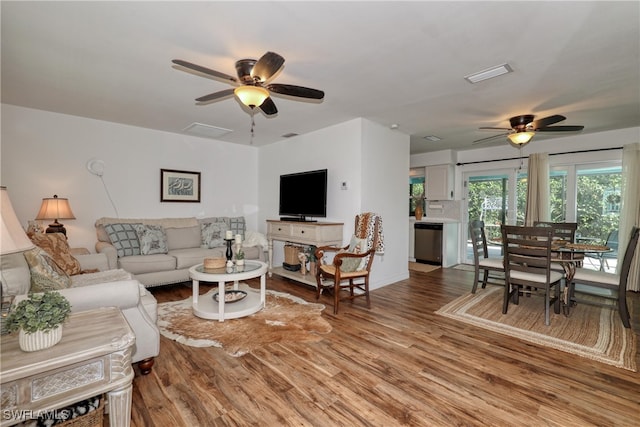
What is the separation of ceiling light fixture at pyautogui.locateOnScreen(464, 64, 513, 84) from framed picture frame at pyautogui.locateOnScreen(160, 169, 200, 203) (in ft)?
14.4

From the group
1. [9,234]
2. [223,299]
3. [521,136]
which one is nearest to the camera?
[9,234]

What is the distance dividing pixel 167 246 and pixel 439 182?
17.8 ft

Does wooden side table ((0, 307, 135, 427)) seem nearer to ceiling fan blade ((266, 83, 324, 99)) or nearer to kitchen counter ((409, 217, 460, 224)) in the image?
ceiling fan blade ((266, 83, 324, 99))

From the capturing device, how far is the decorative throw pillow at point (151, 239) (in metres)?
4.01

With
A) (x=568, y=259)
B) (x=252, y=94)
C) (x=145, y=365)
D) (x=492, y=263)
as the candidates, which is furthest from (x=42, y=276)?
(x=568, y=259)

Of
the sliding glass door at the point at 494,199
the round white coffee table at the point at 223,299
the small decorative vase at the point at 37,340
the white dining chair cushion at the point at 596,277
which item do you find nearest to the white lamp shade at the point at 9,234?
the small decorative vase at the point at 37,340

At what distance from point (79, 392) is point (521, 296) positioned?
15.0 ft

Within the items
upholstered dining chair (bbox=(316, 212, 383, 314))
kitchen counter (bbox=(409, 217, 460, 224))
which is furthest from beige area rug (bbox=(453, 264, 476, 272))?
upholstered dining chair (bbox=(316, 212, 383, 314))

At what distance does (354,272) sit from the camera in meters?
3.42

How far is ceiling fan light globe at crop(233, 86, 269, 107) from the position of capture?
2.29 m

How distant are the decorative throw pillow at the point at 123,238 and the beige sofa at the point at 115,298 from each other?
1.73 metres

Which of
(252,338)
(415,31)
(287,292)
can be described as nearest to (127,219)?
(287,292)

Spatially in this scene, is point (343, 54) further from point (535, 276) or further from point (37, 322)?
point (535, 276)

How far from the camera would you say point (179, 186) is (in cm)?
492
